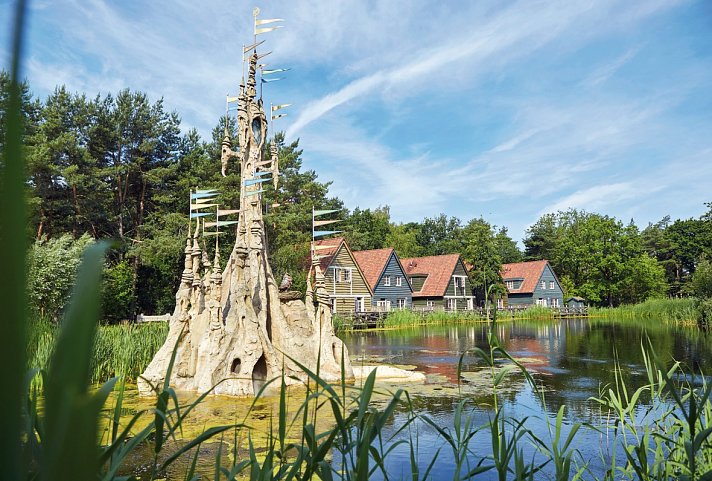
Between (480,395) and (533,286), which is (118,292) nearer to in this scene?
(480,395)

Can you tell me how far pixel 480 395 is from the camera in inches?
387

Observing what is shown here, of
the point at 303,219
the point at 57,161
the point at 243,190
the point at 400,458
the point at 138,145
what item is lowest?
the point at 400,458

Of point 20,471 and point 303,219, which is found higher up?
point 303,219

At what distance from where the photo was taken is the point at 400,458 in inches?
243

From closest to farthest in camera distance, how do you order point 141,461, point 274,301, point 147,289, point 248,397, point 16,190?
point 16,190 < point 141,461 < point 248,397 < point 274,301 < point 147,289

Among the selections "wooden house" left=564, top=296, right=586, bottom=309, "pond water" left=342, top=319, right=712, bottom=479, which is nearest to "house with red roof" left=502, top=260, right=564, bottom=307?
"wooden house" left=564, top=296, right=586, bottom=309

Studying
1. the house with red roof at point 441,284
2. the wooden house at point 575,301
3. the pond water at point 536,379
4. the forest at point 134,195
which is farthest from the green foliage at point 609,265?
the pond water at point 536,379

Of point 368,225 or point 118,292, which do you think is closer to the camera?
point 118,292

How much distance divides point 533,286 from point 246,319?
4555 centimetres

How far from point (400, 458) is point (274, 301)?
19.5 ft

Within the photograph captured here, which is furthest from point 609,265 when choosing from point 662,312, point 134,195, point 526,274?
point 134,195

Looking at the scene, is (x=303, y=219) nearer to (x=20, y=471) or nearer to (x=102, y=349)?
(x=102, y=349)

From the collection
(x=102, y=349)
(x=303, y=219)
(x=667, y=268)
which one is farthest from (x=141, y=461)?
(x=667, y=268)

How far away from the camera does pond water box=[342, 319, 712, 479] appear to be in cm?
629
